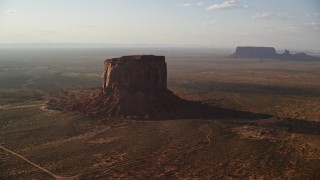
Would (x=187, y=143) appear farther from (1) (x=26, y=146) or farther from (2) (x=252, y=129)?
(1) (x=26, y=146)

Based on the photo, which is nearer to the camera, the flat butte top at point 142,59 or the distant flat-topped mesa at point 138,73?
the distant flat-topped mesa at point 138,73

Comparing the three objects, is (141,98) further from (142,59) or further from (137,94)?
(142,59)

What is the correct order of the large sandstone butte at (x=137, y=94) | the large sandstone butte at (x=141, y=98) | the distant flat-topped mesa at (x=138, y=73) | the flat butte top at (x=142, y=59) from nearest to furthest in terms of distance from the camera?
1. the large sandstone butte at (x=141, y=98)
2. the large sandstone butte at (x=137, y=94)
3. the distant flat-topped mesa at (x=138, y=73)
4. the flat butte top at (x=142, y=59)

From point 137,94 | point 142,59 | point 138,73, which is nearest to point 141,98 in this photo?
point 137,94

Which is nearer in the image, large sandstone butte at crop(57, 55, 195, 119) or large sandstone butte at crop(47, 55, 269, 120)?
large sandstone butte at crop(47, 55, 269, 120)

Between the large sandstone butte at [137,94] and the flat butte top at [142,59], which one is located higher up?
the flat butte top at [142,59]

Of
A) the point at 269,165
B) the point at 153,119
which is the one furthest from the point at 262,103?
the point at 269,165

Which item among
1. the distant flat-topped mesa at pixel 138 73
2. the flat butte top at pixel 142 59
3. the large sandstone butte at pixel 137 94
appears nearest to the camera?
the large sandstone butte at pixel 137 94
